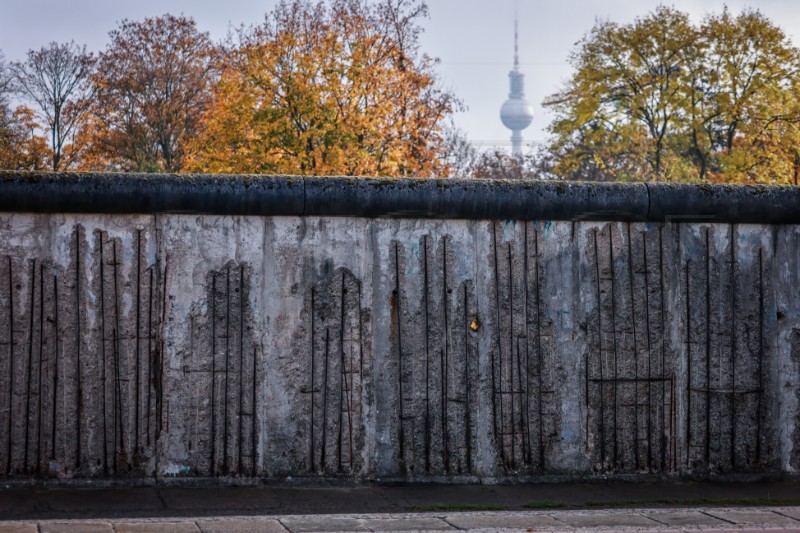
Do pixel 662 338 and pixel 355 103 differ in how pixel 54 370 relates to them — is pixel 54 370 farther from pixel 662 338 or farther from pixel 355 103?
pixel 355 103

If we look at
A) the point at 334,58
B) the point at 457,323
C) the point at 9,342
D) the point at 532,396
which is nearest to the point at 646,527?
the point at 532,396

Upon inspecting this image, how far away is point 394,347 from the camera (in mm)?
7891

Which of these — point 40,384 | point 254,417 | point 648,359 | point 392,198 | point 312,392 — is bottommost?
point 254,417

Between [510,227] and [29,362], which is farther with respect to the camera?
[510,227]

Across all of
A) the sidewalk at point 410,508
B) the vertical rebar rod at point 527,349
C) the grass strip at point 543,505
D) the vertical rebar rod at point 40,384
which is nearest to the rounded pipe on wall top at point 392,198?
the vertical rebar rod at point 527,349

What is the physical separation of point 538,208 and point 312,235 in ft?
5.78

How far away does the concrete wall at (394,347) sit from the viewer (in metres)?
7.44

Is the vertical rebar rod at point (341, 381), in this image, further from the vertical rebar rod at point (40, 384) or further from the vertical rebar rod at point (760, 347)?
the vertical rebar rod at point (760, 347)

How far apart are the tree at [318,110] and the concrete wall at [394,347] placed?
62.8ft

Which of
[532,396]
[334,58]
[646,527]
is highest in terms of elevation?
[334,58]

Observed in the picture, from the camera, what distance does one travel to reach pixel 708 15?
33469mm

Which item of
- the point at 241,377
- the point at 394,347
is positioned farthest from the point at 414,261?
the point at 241,377

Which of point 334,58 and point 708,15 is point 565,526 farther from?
point 708,15

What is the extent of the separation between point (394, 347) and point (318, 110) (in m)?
20.4
